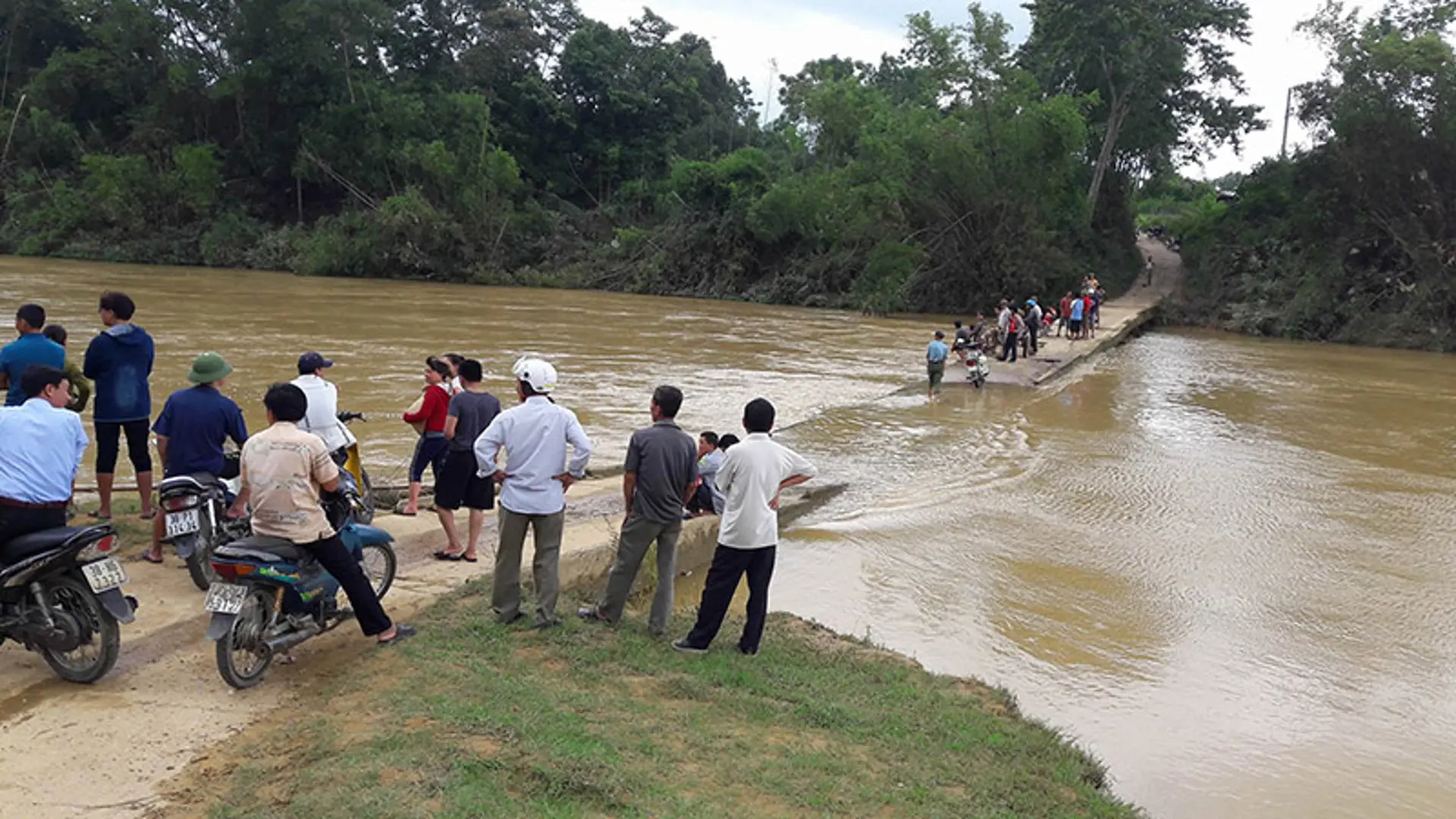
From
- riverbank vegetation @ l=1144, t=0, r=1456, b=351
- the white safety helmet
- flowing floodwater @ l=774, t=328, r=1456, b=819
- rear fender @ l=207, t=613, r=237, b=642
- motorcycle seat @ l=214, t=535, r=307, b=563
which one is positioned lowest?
flowing floodwater @ l=774, t=328, r=1456, b=819

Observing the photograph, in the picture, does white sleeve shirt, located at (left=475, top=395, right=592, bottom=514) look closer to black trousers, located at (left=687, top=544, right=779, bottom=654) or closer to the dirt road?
black trousers, located at (left=687, top=544, right=779, bottom=654)

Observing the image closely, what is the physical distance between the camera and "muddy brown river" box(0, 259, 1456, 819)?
600 centimetres

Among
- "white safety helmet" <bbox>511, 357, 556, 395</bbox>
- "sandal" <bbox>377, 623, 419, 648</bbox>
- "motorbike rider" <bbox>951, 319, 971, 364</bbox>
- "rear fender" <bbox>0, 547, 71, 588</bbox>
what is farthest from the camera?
"motorbike rider" <bbox>951, 319, 971, 364</bbox>

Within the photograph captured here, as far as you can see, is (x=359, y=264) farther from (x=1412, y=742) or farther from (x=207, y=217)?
(x=1412, y=742)

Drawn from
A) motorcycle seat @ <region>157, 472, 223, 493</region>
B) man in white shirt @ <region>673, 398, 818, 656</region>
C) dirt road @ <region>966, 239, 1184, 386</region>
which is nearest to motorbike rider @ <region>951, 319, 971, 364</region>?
dirt road @ <region>966, 239, 1184, 386</region>

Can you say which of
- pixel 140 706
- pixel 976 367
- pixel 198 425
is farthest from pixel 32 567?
pixel 976 367

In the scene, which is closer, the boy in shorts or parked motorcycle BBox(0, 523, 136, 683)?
parked motorcycle BBox(0, 523, 136, 683)

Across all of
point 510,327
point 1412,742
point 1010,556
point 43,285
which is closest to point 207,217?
point 43,285

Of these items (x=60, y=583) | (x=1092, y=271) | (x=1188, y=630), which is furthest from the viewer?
(x=1092, y=271)

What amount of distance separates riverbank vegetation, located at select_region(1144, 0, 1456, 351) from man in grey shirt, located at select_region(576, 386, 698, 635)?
3550 cm

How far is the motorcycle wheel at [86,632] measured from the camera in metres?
4.79

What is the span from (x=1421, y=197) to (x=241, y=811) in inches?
1613

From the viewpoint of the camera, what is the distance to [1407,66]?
107 ft

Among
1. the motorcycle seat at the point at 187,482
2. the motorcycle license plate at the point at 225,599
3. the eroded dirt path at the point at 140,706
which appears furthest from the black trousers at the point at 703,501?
the motorcycle license plate at the point at 225,599
